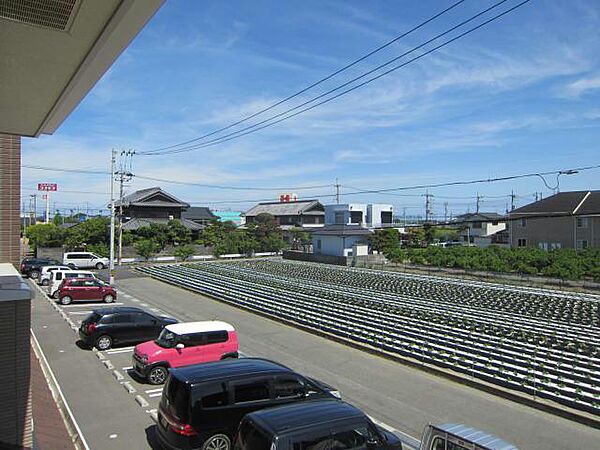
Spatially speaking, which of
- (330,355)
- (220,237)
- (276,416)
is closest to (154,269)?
(220,237)

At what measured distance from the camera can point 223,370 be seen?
7945 millimetres

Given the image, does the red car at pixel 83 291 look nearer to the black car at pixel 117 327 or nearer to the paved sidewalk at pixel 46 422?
the black car at pixel 117 327

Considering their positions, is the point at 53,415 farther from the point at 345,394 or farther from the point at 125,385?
the point at 345,394

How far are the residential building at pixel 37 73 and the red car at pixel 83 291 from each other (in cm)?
1297

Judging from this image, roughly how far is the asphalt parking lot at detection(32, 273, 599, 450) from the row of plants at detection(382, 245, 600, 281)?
75.3ft

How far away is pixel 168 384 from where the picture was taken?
7.71 m

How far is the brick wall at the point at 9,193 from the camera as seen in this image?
10148 mm

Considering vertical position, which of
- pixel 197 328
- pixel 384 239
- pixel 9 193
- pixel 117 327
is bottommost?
pixel 117 327

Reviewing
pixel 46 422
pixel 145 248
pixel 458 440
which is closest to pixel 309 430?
pixel 458 440

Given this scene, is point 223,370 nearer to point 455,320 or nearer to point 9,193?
point 9,193

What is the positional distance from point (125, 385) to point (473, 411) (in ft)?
25.9

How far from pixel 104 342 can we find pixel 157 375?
157 inches

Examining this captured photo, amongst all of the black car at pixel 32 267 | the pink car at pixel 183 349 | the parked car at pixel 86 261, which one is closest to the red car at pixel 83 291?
the black car at pixel 32 267

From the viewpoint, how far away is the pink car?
437 inches
